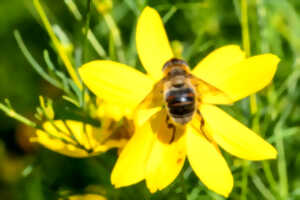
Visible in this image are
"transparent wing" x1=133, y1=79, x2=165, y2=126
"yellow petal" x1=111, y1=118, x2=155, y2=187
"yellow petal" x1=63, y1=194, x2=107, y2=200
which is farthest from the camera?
"yellow petal" x1=63, y1=194, x2=107, y2=200

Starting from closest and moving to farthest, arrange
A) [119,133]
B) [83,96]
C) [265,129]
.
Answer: [83,96] → [119,133] → [265,129]

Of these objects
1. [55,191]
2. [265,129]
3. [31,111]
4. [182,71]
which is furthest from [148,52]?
[31,111]

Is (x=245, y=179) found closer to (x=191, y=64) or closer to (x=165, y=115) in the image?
(x=165, y=115)

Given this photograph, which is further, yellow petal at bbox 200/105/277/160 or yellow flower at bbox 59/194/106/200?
yellow flower at bbox 59/194/106/200

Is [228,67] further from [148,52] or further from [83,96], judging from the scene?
[83,96]

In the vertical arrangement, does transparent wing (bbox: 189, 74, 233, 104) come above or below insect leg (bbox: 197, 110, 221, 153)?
above

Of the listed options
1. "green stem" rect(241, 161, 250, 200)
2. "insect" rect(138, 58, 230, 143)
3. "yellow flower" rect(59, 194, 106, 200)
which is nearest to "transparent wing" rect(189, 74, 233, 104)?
"insect" rect(138, 58, 230, 143)

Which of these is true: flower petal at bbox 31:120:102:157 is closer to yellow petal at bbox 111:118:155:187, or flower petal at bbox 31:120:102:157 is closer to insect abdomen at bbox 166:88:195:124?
yellow petal at bbox 111:118:155:187
